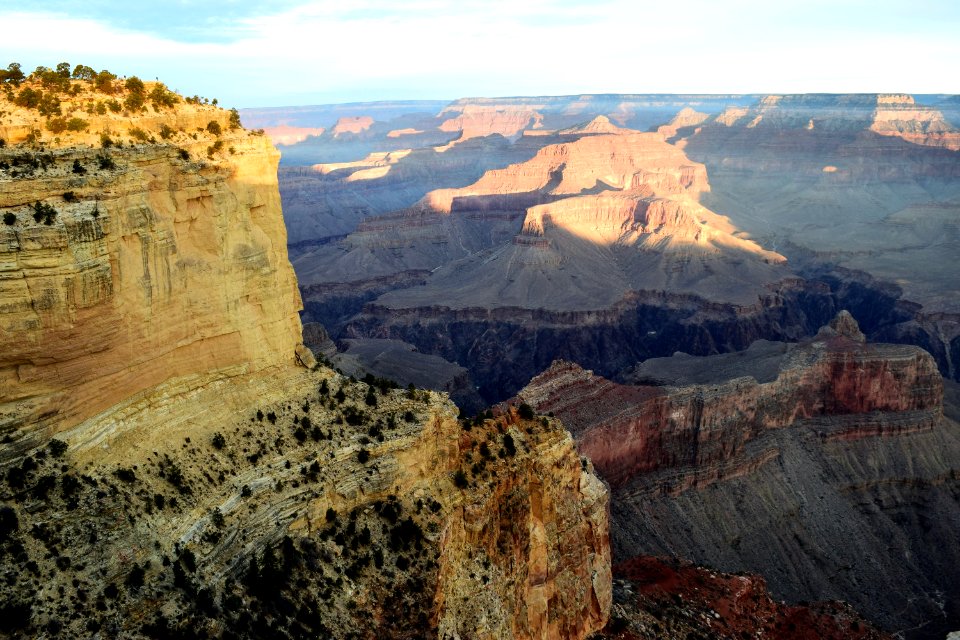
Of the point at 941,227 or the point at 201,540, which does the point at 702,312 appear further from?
the point at 201,540

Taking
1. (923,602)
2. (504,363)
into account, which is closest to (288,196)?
(504,363)

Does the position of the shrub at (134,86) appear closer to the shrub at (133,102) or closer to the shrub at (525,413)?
the shrub at (133,102)

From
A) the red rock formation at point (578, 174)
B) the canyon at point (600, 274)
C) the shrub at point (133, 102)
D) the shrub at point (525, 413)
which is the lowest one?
the canyon at point (600, 274)

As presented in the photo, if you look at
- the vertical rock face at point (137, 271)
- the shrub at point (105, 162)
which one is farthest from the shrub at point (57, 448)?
the shrub at point (105, 162)

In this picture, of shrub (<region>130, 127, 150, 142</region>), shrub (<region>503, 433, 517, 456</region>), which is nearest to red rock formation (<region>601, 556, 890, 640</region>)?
shrub (<region>503, 433, 517, 456</region>)

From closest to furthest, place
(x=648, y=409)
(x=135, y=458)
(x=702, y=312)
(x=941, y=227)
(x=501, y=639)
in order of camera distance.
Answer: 1. (x=135, y=458)
2. (x=501, y=639)
3. (x=648, y=409)
4. (x=702, y=312)
5. (x=941, y=227)
